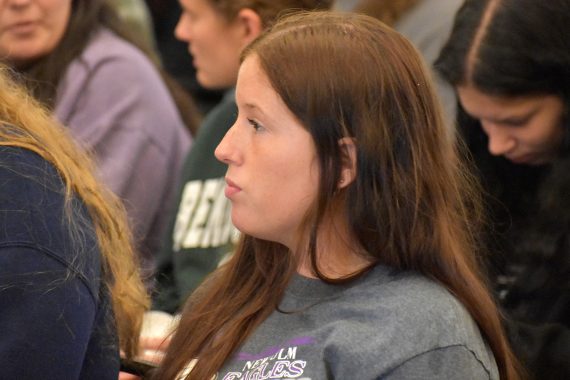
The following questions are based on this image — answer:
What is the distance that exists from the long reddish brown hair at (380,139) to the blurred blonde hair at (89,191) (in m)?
0.21

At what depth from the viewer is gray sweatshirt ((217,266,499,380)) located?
125 cm

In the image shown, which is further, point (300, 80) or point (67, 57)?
point (67, 57)

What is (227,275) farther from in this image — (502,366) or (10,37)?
(10,37)

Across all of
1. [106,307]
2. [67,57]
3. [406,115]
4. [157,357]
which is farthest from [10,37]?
[406,115]

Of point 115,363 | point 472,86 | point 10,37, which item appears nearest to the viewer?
point 115,363

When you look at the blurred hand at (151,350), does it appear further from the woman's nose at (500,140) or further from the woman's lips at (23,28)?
the woman's lips at (23,28)

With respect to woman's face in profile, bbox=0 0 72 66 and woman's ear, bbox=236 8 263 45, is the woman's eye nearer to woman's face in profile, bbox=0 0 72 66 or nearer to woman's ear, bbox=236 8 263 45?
woman's ear, bbox=236 8 263 45

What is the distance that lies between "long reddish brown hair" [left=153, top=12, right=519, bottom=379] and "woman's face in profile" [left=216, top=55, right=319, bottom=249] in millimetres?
15

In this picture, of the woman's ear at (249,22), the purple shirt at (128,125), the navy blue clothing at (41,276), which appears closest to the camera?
the navy blue clothing at (41,276)

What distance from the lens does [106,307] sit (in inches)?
55.3

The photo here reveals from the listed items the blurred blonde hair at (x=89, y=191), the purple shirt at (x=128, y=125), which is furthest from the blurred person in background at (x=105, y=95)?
the blurred blonde hair at (x=89, y=191)

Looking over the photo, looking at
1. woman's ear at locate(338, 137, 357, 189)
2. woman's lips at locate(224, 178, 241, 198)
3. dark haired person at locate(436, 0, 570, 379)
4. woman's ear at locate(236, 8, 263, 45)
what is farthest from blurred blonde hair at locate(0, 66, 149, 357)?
woman's ear at locate(236, 8, 263, 45)

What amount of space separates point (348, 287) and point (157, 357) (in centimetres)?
44

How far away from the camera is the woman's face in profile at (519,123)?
1.76m
